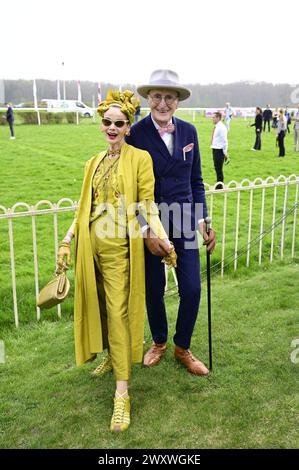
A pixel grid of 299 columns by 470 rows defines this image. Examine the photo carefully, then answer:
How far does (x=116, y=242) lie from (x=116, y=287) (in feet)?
0.89

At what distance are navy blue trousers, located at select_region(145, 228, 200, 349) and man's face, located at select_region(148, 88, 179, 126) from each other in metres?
0.80

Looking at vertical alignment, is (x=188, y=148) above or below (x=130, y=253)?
above

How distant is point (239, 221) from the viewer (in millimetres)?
7832

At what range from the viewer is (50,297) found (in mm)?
2770

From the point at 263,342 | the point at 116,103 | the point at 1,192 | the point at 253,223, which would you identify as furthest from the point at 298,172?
→ the point at 116,103

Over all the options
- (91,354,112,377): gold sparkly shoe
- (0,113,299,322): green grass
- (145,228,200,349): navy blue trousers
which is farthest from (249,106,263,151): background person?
(91,354,112,377): gold sparkly shoe

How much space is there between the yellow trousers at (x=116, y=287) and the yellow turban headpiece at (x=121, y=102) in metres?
0.65

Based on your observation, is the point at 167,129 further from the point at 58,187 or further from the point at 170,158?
the point at 58,187

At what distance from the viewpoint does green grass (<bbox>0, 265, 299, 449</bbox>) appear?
2725 mm

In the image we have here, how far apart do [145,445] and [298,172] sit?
1064cm

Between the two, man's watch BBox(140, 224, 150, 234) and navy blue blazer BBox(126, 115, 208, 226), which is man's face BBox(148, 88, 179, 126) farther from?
man's watch BBox(140, 224, 150, 234)

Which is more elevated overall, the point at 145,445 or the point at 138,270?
the point at 138,270

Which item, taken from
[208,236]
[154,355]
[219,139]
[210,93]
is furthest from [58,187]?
[210,93]
